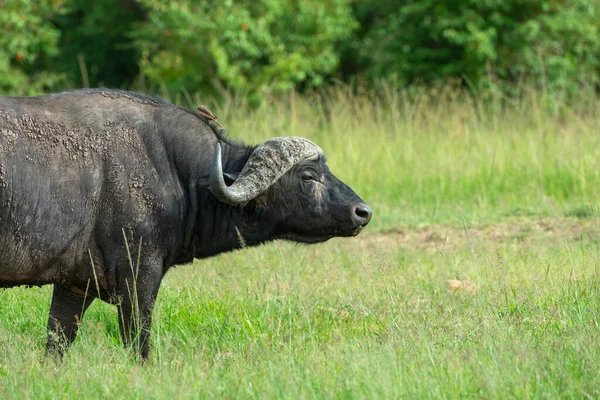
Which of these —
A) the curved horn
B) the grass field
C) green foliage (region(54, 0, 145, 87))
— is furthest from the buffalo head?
green foliage (region(54, 0, 145, 87))

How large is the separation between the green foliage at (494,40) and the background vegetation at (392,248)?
53 millimetres

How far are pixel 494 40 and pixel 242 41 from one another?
541 cm

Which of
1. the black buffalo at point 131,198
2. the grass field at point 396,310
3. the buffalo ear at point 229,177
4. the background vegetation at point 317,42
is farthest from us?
the background vegetation at point 317,42

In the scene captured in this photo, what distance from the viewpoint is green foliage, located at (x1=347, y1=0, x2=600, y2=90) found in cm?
1998

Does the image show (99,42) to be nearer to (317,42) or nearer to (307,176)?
(317,42)

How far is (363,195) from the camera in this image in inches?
482

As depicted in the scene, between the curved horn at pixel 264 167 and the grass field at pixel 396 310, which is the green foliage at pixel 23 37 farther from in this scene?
the curved horn at pixel 264 167

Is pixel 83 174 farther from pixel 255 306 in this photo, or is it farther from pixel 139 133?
pixel 255 306

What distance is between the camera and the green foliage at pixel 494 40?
19984 mm

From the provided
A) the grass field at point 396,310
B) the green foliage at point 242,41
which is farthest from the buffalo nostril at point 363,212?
the green foliage at point 242,41

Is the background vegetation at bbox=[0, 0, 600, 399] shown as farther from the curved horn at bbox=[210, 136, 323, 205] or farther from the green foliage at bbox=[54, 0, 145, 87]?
the green foliage at bbox=[54, 0, 145, 87]

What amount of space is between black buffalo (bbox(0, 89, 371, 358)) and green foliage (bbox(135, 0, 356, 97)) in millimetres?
12857

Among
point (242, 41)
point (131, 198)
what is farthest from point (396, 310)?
point (242, 41)

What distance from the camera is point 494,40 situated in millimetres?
20672
